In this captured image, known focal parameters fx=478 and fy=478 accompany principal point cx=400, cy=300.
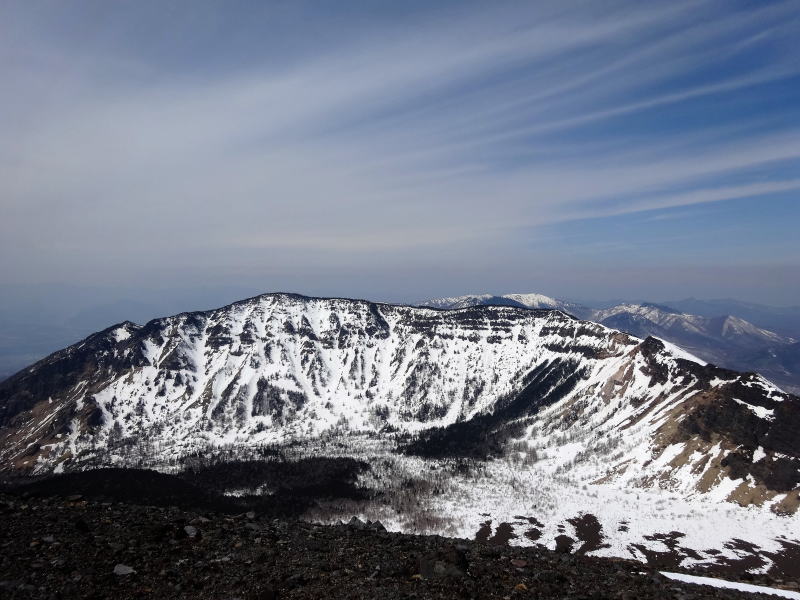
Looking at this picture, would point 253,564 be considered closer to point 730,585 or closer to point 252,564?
point 252,564

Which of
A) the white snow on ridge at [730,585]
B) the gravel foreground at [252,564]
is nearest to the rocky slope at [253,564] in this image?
the gravel foreground at [252,564]

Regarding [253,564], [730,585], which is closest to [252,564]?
[253,564]

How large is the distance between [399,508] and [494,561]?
162m

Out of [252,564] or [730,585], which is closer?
[252,564]

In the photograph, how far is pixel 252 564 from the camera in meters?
23.6

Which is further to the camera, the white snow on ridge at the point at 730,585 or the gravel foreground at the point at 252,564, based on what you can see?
the white snow on ridge at the point at 730,585

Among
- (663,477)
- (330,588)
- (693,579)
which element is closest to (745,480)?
(663,477)

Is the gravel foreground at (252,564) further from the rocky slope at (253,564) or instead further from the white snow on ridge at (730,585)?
A: the white snow on ridge at (730,585)

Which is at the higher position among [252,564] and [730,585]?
[252,564]

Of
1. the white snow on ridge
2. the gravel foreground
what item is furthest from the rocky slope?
the white snow on ridge

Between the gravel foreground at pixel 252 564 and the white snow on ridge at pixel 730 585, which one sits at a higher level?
the gravel foreground at pixel 252 564

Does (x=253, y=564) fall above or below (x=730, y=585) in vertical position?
above

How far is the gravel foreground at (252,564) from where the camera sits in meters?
20.8

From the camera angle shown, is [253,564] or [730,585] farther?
[730,585]
